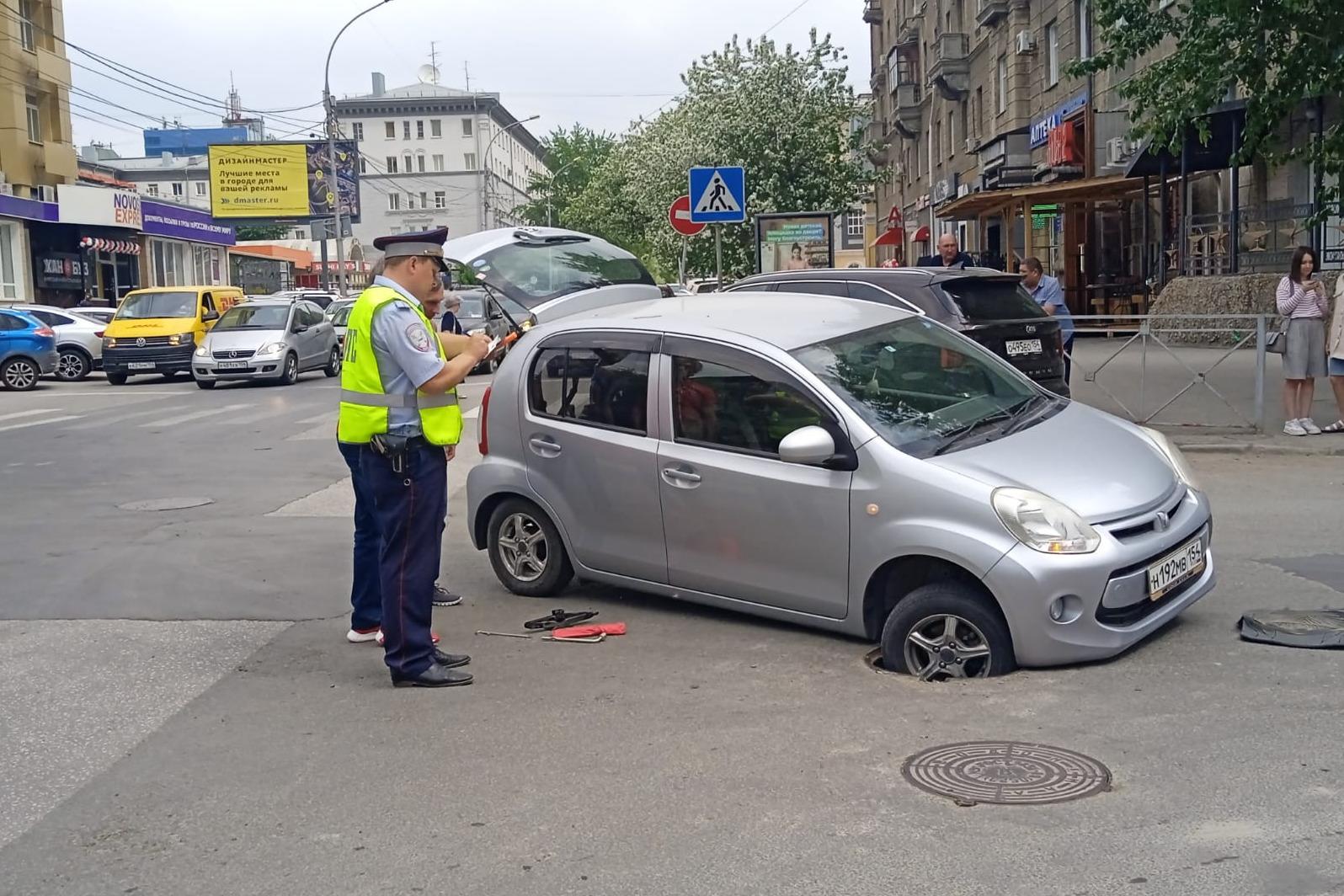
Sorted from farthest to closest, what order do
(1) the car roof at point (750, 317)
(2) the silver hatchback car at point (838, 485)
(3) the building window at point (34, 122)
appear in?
(3) the building window at point (34, 122) < (1) the car roof at point (750, 317) < (2) the silver hatchback car at point (838, 485)

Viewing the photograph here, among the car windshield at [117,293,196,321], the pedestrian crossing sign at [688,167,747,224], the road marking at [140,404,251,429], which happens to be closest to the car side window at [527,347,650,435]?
the pedestrian crossing sign at [688,167,747,224]

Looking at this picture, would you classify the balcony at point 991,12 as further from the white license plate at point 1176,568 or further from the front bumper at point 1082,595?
the front bumper at point 1082,595

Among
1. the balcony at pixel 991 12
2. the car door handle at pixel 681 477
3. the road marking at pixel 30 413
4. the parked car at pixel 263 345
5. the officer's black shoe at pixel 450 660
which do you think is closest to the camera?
the officer's black shoe at pixel 450 660

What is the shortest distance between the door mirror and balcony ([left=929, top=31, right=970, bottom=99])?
37.2 m

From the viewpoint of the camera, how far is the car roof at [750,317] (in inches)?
256

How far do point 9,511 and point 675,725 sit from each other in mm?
7763

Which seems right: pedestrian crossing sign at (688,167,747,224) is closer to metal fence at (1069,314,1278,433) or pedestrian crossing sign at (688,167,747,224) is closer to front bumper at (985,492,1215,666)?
metal fence at (1069,314,1278,433)

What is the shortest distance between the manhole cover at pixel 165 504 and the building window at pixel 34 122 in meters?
37.9

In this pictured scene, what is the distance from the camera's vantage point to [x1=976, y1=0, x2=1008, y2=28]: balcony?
35094 mm

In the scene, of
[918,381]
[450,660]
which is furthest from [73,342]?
[918,381]

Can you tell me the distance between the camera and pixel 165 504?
36.2 ft

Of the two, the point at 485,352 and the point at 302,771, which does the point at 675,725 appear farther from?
the point at 485,352

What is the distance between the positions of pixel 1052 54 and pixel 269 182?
1394 inches

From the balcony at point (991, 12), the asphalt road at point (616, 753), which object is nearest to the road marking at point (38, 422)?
the asphalt road at point (616, 753)
